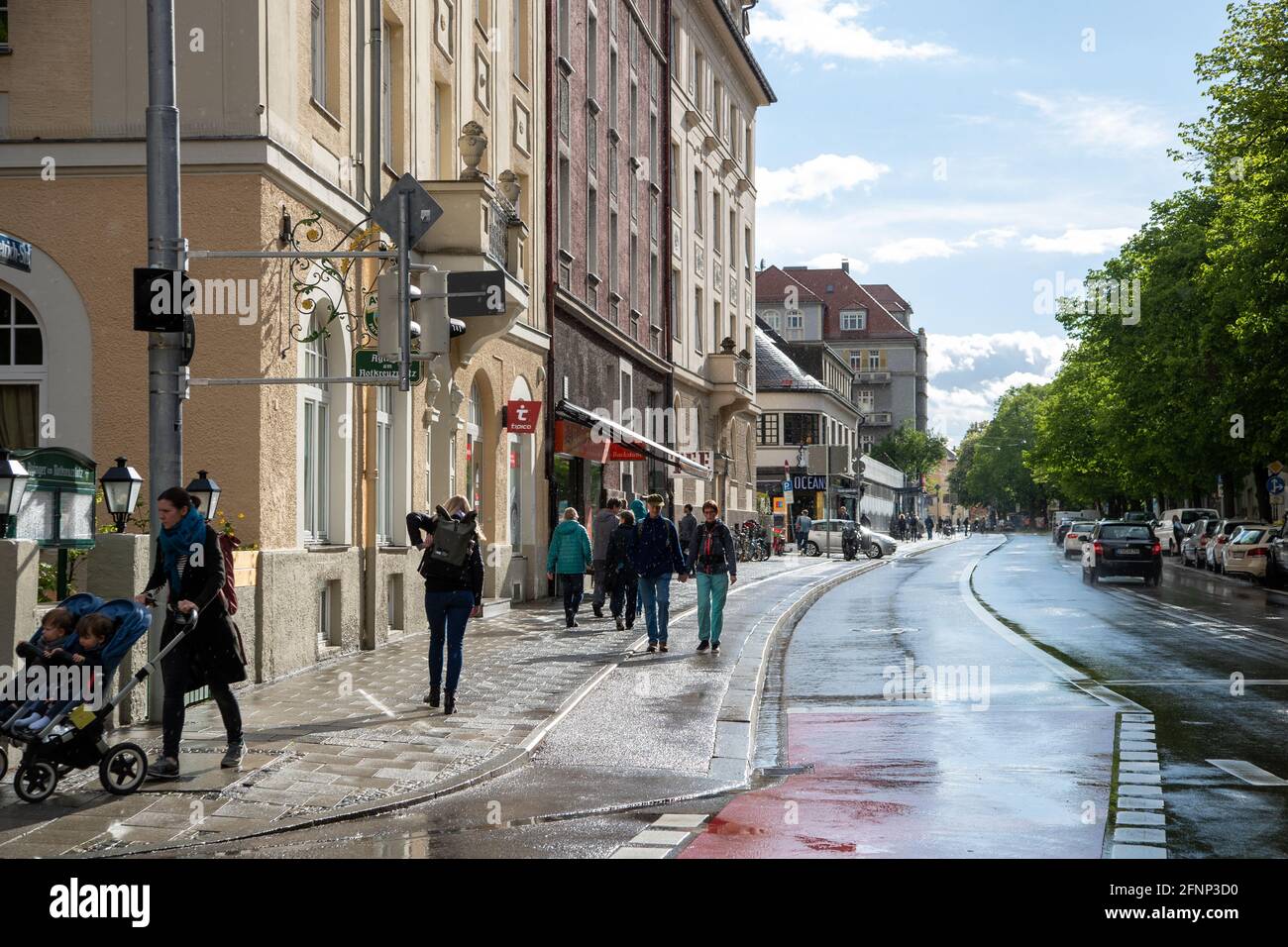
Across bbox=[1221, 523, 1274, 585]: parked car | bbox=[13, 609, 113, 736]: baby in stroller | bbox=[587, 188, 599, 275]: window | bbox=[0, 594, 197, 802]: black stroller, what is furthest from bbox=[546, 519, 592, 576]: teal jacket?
bbox=[1221, 523, 1274, 585]: parked car

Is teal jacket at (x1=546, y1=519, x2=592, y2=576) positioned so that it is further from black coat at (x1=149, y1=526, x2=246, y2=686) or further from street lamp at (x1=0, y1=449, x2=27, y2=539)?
black coat at (x1=149, y1=526, x2=246, y2=686)

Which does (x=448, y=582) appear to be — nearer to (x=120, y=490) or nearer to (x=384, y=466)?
(x=120, y=490)

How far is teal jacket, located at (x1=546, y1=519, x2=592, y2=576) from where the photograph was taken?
74.2 ft

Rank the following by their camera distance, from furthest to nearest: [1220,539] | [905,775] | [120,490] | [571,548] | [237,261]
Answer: [1220,539], [571,548], [237,261], [120,490], [905,775]

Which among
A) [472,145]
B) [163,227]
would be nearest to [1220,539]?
[472,145]

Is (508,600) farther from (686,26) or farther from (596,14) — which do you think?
(686,26)

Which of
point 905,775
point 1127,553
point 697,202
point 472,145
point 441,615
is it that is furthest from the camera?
point 697,202

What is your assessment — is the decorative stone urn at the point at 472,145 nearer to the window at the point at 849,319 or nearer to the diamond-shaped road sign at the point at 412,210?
the diamond-shaped road sign at the point at 412,210

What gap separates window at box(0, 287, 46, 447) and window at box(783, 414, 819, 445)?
255 feet

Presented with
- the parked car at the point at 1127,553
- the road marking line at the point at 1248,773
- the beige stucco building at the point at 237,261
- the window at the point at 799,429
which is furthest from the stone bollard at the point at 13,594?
the window at the point at 799,429

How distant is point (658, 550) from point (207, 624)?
9.26 meters

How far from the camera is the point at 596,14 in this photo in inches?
1364

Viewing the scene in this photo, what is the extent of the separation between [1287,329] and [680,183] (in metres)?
17.0

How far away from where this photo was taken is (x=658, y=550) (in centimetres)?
1883
